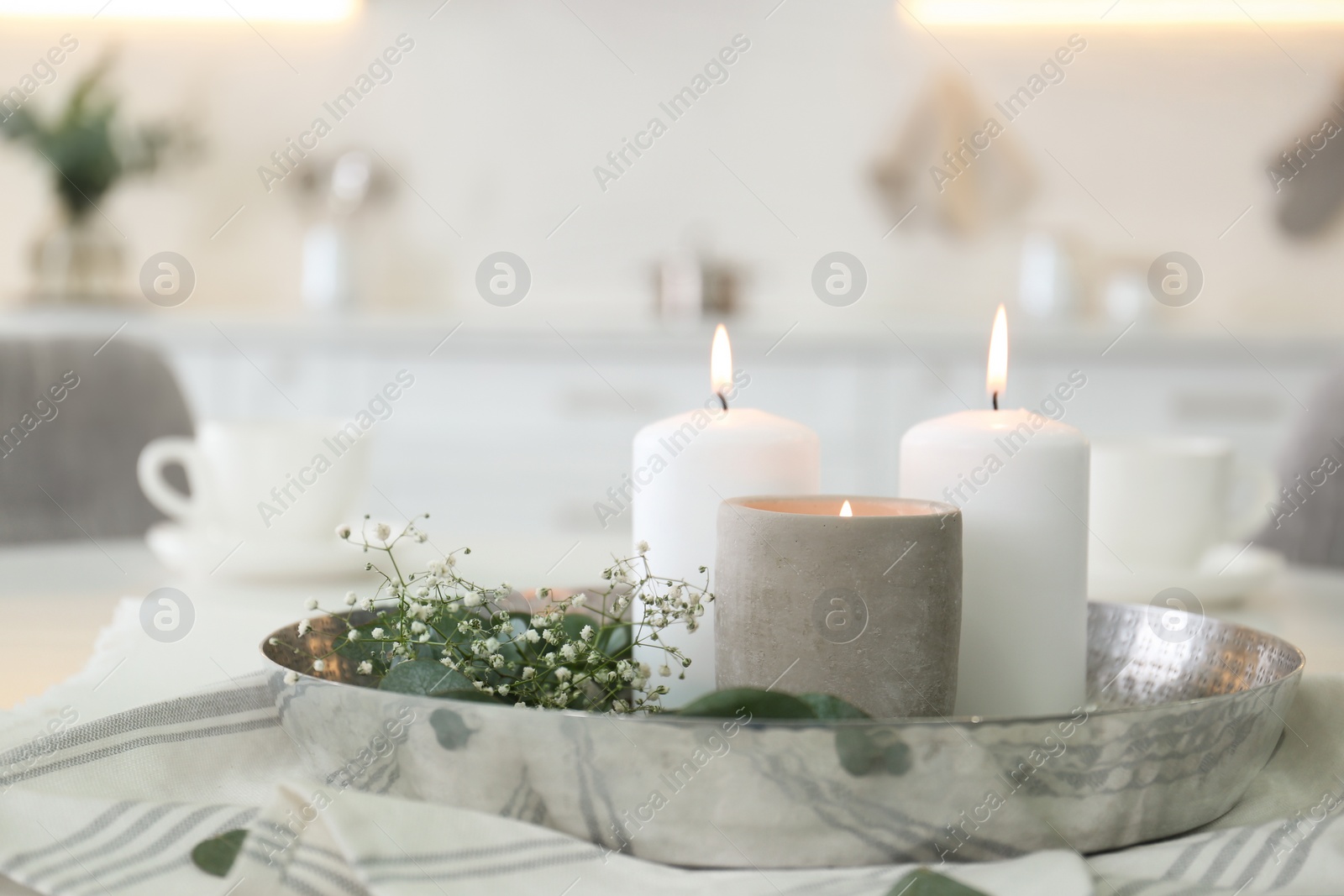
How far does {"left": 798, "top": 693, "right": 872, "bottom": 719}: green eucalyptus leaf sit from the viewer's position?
0.38 metres

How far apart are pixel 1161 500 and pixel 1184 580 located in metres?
0.06

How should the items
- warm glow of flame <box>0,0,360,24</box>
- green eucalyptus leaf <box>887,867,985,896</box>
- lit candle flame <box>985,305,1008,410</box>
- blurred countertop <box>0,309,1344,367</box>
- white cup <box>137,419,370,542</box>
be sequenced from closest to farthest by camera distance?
green eucalyptus leaf <box>887,867,985,896</box>, lit candle flame <box>985,305,1008,410</box>, white cup <box>137,419,370,542</box>, blurred countertop <box>0,309,1344,367</box>, warm glow of flame <box>0,0,360,24</box>

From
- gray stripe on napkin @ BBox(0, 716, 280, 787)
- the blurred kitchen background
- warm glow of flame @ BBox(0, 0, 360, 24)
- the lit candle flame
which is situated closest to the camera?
gray stripe on napkin @ BBox(0, 716, 280, 787)

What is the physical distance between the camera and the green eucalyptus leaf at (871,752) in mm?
350

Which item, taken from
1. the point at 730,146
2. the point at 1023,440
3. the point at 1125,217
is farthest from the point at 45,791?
the point at 1125,217

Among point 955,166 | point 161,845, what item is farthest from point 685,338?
point 161,845

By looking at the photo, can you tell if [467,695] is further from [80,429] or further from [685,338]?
[685,338]

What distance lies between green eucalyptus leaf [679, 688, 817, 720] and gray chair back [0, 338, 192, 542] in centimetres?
117

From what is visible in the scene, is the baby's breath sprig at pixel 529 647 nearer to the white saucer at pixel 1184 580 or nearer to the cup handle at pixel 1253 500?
the white saucer at pixel 1184 580

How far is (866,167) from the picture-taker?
2787 mm

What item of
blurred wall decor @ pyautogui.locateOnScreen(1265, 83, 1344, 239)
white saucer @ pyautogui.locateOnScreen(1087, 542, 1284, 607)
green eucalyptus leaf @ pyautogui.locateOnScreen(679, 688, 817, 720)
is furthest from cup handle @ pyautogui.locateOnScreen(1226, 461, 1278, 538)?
blurred wall decor @ pyautogui.locateOnScreen(1265, 83, 1344, 239)

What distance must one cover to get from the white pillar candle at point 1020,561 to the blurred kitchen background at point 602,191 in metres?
1.94

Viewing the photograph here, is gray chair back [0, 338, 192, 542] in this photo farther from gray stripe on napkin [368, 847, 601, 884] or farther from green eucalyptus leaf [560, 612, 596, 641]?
gray stripe on napkin [368, 847, 601, 884]

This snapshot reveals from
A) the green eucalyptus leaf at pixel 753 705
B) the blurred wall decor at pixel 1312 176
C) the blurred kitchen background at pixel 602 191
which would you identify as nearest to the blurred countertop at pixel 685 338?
the blurred kitchen background at pixel 602 191
